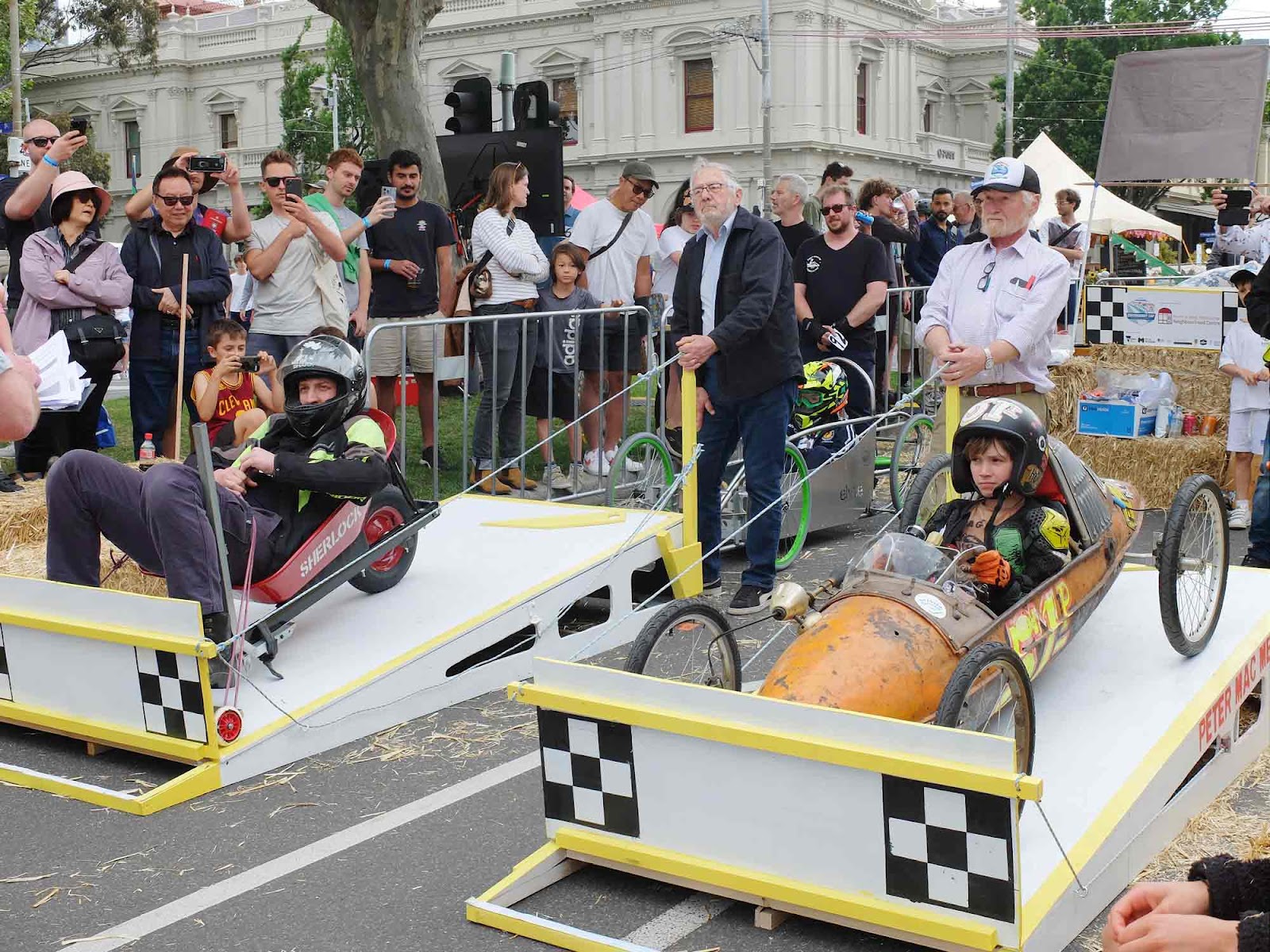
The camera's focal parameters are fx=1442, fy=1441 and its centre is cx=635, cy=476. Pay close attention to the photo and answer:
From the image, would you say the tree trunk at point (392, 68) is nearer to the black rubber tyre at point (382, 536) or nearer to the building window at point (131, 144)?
the black rubber tyre at point (382, 536)

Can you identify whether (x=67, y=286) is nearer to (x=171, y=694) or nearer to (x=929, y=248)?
(x=171, y=694)

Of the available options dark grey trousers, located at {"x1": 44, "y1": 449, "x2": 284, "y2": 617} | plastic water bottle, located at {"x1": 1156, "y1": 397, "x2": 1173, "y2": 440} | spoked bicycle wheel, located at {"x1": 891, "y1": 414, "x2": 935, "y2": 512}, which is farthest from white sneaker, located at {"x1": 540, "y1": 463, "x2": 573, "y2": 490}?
plastic water bottle, located at {"x1": 1156, "y1": 397, "x2": 1173, "y2": 440}

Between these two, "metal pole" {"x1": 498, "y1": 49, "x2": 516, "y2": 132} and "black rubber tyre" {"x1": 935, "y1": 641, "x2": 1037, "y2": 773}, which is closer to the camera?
"black rubber tyre" {"x1": 935, "y1": 641, "x2": 1037, "y2": 773}

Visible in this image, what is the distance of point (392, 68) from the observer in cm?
1816

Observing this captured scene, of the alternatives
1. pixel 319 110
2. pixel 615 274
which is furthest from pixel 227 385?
pixel 319 110

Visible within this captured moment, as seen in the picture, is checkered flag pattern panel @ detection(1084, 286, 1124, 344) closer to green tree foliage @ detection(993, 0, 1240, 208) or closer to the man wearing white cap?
the man wearing white cap

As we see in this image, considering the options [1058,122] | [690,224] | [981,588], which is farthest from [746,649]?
[1058,122]

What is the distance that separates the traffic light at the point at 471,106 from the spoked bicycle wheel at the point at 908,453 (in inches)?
240

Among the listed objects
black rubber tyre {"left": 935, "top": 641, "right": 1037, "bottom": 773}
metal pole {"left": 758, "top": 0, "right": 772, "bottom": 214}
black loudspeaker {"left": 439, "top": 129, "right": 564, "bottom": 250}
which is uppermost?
metal pole {"left": 758, "top": 0, "right": 772, "bottom": 214}

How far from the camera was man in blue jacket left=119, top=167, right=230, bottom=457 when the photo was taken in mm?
8617

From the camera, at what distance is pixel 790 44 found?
53781 mm

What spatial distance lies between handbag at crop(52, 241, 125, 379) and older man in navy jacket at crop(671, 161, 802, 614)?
337 centimetres

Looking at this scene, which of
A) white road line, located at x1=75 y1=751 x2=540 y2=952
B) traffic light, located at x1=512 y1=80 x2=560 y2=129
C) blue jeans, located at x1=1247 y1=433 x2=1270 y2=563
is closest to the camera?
white road line, located at x1=75 y1=751 x2=540 y2=952

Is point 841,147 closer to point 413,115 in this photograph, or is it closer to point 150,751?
point 413,115
